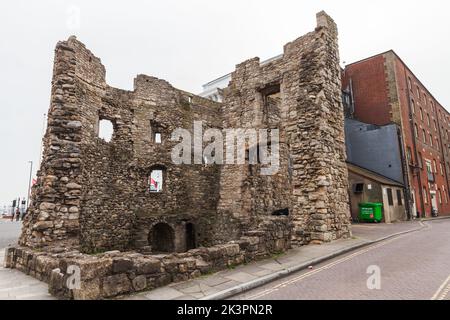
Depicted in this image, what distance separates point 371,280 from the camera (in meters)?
5.02

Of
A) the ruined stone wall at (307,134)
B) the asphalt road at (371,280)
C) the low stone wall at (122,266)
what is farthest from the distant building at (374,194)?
the low stone wall at (122,266)

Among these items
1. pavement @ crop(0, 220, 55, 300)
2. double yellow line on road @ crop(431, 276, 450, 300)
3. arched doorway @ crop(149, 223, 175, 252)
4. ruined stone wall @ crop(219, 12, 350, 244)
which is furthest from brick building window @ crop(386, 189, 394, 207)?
pavement @ crop(0, 220, 55, 300)

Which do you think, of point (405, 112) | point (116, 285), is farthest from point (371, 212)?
point (116, 285)

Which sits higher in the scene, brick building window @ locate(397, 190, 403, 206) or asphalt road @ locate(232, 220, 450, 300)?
brick building window @ locate(397, 190, 403, 206)

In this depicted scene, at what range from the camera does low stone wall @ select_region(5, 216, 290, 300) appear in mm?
4262

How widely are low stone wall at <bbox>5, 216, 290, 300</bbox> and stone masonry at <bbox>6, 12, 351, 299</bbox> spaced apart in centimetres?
2

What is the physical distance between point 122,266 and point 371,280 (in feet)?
14.8

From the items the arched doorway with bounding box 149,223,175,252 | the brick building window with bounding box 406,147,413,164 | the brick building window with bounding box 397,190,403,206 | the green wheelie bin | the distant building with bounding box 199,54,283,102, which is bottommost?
the arched doorway with bounding box 149,223,175,252

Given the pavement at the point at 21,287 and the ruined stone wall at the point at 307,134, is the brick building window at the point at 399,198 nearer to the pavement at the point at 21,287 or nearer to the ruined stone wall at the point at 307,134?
A: the ruined stone wall at the point at 307,134

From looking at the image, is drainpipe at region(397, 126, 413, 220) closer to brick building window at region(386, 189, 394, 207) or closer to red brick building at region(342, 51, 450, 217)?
red brick building at region(342, 51, 450, 217)

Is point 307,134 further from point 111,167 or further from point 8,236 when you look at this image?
point 8,236

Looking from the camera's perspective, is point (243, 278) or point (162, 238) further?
point (162, 238)

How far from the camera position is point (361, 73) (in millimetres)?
26312
